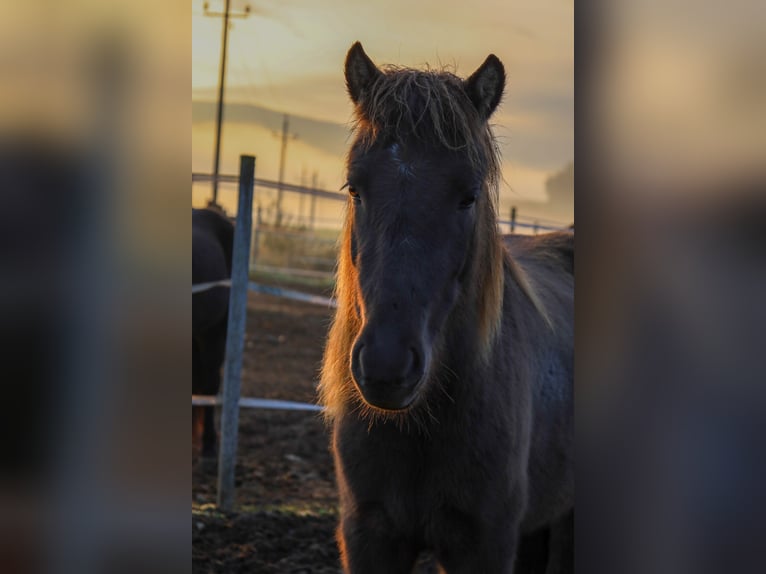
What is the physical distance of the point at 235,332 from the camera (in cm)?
429

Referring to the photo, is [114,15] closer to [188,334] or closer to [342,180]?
[188,334]

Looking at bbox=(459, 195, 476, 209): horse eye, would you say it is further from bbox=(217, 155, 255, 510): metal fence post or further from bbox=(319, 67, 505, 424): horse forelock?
bbox=(217, 155, 255, 510): metal fence post

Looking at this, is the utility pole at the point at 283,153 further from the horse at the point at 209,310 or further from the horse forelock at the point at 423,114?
the horse forelock at the point at 423,114

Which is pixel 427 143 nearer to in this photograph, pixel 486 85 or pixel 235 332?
pixel 486 85

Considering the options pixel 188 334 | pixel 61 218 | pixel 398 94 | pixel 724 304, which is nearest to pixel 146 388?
pixel 188 334

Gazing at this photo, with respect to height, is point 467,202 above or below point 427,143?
below

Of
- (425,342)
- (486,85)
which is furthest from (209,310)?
(425,342)

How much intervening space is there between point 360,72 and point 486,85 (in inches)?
14.3

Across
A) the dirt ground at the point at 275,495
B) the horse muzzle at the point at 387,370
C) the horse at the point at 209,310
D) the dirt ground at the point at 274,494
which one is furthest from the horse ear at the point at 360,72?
the horse at the point at 209,310

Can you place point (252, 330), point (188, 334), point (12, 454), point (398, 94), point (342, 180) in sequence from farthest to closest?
point (252, 330) < point (342, 180) < point (398, 94) < point (188, 334) < point (12, 454)

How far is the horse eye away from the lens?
1.81 metres

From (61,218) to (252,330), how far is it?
9.90 metres

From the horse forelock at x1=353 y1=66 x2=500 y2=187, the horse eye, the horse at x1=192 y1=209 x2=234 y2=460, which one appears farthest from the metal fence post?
the horse eye

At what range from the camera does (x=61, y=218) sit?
2.60 ft
